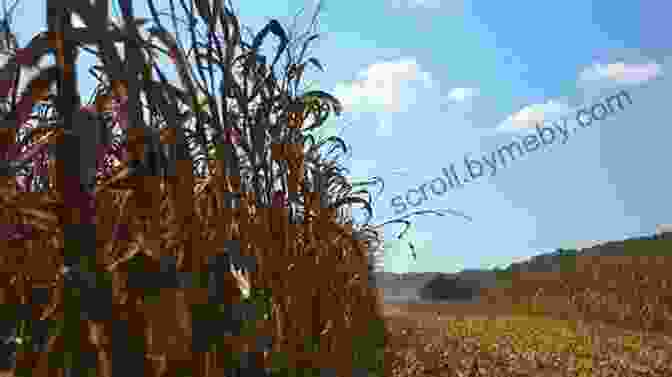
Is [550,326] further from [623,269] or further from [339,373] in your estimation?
[339,373]

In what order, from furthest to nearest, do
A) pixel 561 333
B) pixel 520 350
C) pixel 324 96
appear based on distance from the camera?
pixel 561 333, pixel 520 350, pixel 324 96

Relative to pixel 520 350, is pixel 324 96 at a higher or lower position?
higher

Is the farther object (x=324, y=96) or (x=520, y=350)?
(x=520, y=350)

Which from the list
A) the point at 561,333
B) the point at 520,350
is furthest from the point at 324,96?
the point at 561,333

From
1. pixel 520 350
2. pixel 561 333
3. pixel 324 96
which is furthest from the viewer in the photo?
pixel 561 333

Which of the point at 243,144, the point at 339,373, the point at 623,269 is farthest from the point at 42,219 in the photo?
the point at 623,269

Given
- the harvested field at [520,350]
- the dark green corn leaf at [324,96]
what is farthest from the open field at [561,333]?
the dark green corn leaf at [324,96]

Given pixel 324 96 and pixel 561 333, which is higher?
pixel 324 96

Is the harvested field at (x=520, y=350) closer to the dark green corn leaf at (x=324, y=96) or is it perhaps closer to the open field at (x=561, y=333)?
the open field at (x=561, y=333)

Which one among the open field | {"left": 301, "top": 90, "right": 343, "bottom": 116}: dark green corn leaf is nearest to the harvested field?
the open field

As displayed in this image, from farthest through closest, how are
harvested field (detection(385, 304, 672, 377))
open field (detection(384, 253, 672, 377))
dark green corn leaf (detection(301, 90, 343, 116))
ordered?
open field (detection(384, 253, 672, 377)), harvested field (detection(385, 304, 672, 377)), dark green corn leaf (detection(301, 90, 343, 116))

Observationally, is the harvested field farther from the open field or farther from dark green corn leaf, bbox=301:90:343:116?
dark green corn leaf, bbox=301:90:343:116

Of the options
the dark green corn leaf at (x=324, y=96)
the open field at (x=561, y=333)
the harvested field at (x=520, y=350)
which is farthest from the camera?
the open field at (x=561, y=333)

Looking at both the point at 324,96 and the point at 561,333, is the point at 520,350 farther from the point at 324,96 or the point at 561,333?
the point at 324,96
